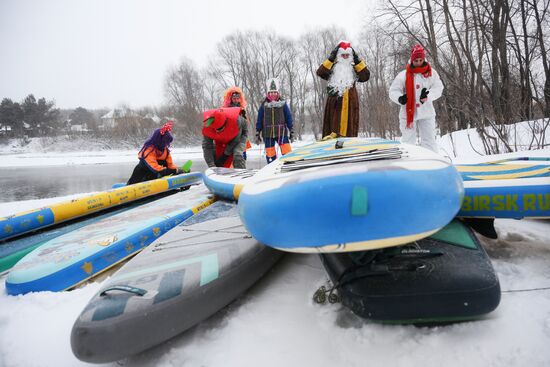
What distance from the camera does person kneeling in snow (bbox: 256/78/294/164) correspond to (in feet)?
17.9

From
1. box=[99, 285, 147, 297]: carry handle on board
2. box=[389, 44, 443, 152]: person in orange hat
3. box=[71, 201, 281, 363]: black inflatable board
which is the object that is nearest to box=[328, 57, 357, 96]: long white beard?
box=[389, 44, 443, 152]: person in orange hat

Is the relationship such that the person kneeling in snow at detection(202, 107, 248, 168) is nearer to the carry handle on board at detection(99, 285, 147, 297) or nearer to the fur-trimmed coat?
the fur-trimmed coat

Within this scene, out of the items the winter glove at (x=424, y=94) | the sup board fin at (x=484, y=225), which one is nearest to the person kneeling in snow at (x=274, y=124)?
the winter glove at (x=424, y=94)

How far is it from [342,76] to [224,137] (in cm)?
194

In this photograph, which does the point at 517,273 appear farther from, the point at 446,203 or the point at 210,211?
the point at 210,211

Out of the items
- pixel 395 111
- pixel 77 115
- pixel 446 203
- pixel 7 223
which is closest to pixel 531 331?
pixel 446 203

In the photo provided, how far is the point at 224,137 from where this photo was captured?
439 centimetres

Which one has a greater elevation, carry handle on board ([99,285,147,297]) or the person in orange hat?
the person in orange hat

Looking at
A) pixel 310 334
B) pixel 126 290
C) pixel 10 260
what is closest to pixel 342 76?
pixel 310 334

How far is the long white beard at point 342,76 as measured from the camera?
4074mm

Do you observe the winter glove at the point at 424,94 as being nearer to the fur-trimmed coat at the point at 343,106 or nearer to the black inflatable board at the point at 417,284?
the fur-trimmed coat at the point at 343,106

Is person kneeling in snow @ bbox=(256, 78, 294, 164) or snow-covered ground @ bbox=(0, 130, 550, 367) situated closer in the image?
snow-covered ground @ bbox=(0, 130, 550, 367)

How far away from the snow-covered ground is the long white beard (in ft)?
10.3

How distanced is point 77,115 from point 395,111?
52.6 meters
